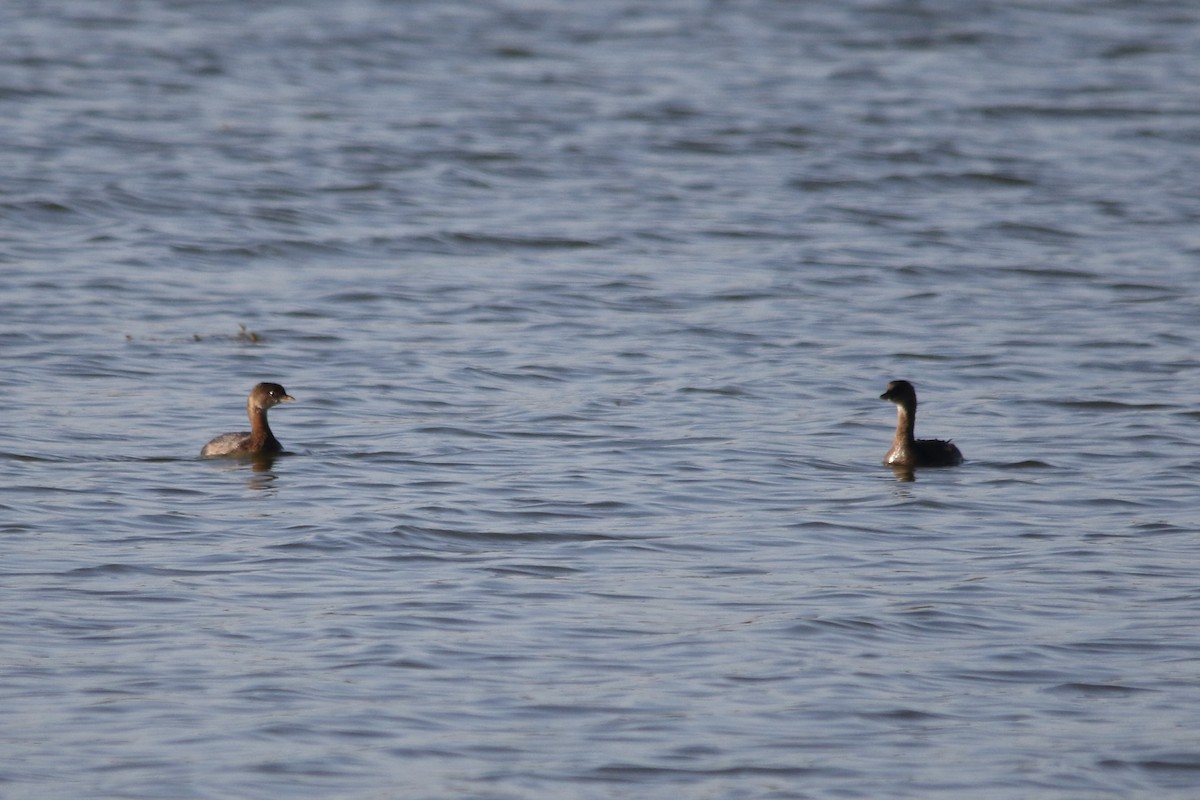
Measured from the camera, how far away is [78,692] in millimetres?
7961

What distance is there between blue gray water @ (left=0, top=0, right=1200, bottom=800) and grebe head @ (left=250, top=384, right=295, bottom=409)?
18.7 inches

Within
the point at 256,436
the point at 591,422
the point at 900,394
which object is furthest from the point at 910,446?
the point at 256,436

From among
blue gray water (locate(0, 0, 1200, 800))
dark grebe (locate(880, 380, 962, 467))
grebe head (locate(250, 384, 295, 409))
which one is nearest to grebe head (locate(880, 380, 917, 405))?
dark grebe (locate(880, 380, 962, 467))

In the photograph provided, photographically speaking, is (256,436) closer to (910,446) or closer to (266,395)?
(266,395)

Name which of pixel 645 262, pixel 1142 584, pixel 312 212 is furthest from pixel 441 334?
pixel 1142 584

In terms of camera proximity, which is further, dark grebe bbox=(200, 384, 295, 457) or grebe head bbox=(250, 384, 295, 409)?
grebe head bbox=(250, 384, 295, 409)

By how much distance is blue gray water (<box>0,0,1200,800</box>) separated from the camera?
776cm

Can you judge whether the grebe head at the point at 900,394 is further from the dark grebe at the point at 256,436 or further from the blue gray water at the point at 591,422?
the dark grebe at the point at 256,436

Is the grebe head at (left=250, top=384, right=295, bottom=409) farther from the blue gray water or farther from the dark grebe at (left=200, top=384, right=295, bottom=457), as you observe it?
the blue gray water

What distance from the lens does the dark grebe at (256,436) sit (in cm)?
1241

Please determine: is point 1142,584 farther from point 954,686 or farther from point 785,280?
point 785,280

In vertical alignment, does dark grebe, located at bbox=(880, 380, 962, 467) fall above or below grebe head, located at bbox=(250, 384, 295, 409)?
below

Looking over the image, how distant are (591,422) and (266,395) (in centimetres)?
228

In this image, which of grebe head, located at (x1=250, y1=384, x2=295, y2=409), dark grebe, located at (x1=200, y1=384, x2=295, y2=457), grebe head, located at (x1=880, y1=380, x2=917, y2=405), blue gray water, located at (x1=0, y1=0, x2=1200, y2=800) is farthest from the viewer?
grebe head, located at (x1=880, y1=380, x2=917, y2=405)
